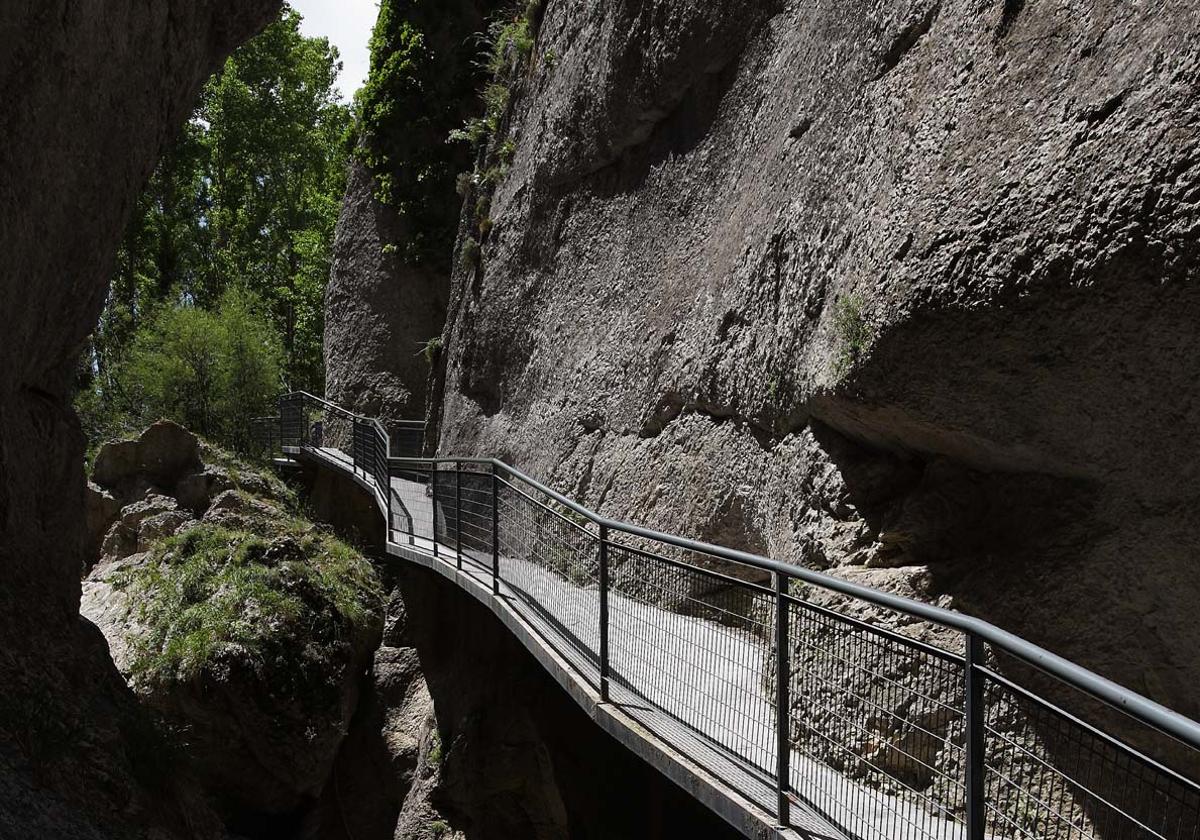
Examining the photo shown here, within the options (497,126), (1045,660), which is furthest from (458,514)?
(497,126)

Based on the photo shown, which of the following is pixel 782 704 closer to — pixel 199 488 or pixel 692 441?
pixel 692 441

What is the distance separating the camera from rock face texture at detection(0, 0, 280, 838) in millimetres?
5230

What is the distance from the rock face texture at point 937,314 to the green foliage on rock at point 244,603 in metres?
5.93

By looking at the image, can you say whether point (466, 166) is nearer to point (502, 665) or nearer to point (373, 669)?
point (373, 669)

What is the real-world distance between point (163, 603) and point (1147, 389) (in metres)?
13.8

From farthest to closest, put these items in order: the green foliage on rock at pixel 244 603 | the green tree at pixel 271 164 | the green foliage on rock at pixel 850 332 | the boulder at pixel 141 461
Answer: the green tree at pixel 271 164
the boulder at pixel 141 461
the green foliage on rock at pixel 244 603
the green foliage on rock at pixel 850 332

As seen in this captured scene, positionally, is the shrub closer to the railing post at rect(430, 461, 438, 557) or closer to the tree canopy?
the tree canopy

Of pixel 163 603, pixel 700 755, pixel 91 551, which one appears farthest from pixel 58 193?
pixel 91 551

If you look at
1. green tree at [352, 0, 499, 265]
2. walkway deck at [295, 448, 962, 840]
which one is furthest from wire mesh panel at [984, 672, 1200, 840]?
green tree at [352, 0, 499, 265]

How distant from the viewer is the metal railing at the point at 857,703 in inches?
116

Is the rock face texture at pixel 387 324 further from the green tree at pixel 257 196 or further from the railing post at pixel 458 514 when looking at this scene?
the railing post at pixel 458 514

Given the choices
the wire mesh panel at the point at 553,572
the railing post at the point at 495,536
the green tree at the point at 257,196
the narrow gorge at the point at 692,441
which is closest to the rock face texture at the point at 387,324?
the narrow gorge at the point at 692,441

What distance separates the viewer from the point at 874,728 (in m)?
4.65

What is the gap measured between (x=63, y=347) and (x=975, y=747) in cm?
808
